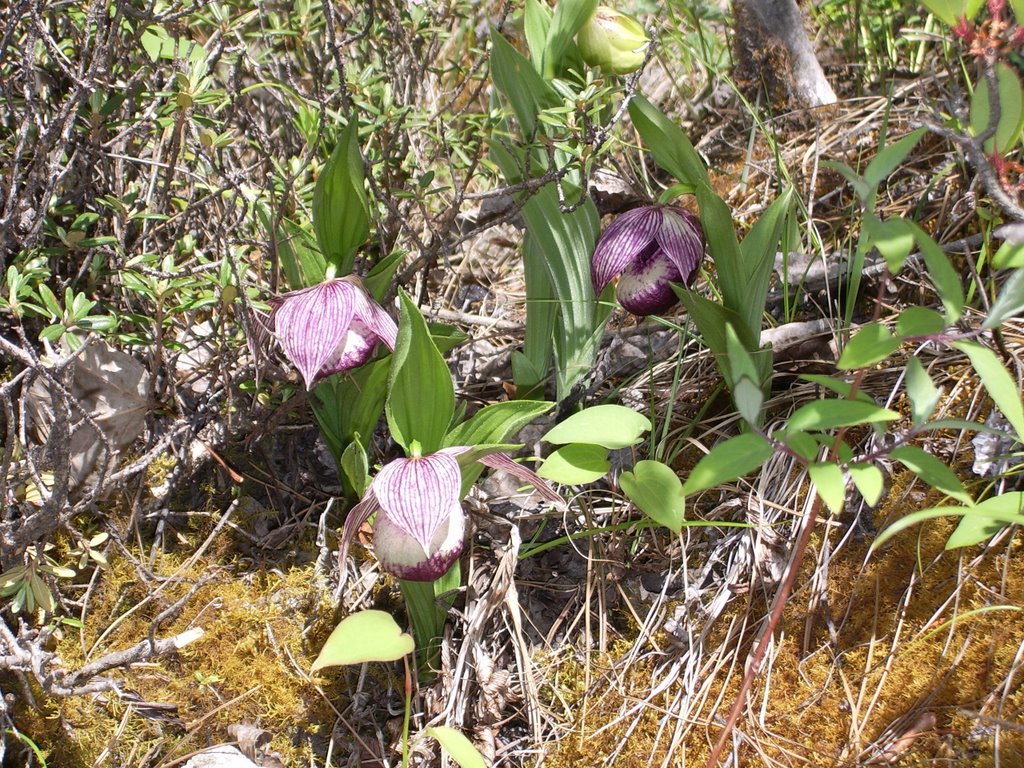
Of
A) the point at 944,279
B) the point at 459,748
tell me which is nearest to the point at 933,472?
the point at 944,279

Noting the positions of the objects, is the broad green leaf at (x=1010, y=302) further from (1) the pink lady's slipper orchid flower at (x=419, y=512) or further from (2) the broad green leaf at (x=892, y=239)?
(1) the pink lady's slipper orchid flower at (x=419, y=512)

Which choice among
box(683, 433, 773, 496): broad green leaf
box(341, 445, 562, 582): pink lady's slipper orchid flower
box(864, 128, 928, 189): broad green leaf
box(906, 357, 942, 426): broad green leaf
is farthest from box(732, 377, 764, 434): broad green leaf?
box(341, 445, 562, 582): pink lady's slipper orchid flower

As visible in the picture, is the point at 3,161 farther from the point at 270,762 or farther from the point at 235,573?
the point at 270,762

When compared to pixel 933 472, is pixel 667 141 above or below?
above

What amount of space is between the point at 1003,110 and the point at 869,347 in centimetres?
42

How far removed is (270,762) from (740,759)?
0.72m

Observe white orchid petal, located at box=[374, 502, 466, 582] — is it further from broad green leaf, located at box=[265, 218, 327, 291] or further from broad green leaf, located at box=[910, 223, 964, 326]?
broad green leaf, located at box=[910, 223, 964, 326]

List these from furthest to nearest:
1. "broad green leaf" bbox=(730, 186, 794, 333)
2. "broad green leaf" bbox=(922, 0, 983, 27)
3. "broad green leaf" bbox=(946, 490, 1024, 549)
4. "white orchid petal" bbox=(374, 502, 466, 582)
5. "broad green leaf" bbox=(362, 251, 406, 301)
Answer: "broad green leaf" bbox=(362, 251, 406, 301)
"broad green leaf" bbox=(730, 186, 794, 333)
"white orchid petal" bbox=(374, 502, 466, 582)
"broad green leaf" bbox=(946, 490, 1024, 549)
"broad green leaf" bbox=(922, 0, 983, 27)

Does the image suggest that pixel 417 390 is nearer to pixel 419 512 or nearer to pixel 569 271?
pixel 419 512

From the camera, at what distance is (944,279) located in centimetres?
90

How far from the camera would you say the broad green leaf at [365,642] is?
1.12 metres

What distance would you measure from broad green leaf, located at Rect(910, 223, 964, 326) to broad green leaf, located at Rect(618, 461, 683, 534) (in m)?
0.42

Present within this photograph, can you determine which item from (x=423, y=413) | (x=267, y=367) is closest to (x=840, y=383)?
(x=423, y=413)

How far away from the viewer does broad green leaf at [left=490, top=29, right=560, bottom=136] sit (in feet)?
4.46
